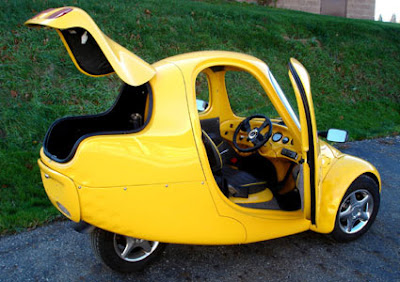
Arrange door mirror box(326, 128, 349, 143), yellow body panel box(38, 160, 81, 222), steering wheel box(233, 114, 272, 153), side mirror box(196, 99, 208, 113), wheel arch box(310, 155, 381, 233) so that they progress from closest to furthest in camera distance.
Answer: yellow body panel box(38, 160, 81, 222), wheel arch box(310, 155, 381, 233), door mirror box(326, 128, 349, 143), steering wheel box(233, 114, 272, 153), side mirror box(196, 99, 208, 113)

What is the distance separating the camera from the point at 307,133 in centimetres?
297

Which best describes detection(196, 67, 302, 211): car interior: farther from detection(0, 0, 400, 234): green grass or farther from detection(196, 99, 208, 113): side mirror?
detection(0, 0, 400, 234): green grass

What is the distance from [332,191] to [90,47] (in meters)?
2.28

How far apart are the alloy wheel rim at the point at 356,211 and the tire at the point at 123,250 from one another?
1.66 metres

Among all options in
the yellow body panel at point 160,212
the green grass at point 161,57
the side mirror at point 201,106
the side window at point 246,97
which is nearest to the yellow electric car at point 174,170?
the yellow body panel at point 160,212

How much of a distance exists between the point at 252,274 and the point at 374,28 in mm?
12362

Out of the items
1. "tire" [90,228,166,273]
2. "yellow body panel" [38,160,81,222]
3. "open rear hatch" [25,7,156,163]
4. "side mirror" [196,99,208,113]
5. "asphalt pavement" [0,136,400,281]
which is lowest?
"asphalt pavement" [0,136,400,281]

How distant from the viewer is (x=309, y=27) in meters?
11.8

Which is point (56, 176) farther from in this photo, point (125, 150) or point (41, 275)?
point (41, 275)

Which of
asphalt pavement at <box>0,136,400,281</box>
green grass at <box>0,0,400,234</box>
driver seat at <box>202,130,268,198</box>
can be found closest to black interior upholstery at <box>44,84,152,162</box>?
driver seat at <box>202,130,268,198</box>

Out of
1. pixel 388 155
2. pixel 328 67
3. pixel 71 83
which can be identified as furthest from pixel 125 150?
pixel 328 67

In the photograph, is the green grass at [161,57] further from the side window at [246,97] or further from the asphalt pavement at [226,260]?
the side window at [246,97]

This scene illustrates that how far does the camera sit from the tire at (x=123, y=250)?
9.55 ft

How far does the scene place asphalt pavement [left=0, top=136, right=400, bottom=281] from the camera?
3.14 meters
